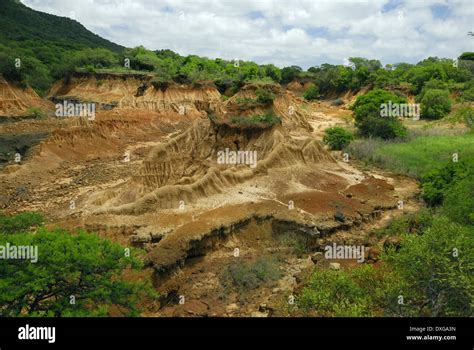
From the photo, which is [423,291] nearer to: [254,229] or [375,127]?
[254,229]

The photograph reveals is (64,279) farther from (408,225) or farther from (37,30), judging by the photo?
(37,30)

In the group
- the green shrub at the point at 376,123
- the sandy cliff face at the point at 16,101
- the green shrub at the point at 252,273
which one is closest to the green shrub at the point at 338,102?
the green shrub at the point at 376,123

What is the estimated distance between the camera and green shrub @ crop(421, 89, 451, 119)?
49.2 metres

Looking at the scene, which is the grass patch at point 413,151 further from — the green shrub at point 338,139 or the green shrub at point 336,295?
the green shrub at point 336,295

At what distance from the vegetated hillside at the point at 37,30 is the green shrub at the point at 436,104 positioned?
66.0m

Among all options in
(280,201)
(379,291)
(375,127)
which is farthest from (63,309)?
(375,127)

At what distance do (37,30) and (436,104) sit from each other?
89.0 metres

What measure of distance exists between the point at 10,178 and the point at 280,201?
57.6ft

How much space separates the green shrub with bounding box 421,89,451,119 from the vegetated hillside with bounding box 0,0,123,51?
6604 centimetres

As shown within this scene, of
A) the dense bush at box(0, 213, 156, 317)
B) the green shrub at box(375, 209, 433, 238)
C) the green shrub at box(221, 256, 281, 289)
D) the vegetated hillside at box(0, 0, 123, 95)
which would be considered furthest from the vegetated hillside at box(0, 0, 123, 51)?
the dense bush at box(0, 213, 156, 317)

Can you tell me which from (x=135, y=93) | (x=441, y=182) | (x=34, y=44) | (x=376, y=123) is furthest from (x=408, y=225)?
(x=34, y=44)

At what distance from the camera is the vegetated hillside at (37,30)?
82688 mm

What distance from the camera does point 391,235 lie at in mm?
18438

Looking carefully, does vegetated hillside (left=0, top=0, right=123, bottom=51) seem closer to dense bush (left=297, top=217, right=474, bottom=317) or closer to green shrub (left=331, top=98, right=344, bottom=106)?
green shrub (left=331, top=98, right=344, bottom=106)
